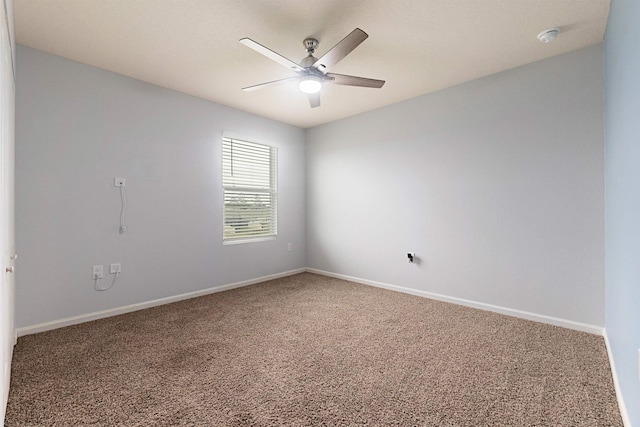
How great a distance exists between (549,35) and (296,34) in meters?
2.04

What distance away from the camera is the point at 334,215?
189 inches

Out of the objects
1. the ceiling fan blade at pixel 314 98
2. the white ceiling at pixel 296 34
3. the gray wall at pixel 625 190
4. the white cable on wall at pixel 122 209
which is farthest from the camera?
the white cable on wall at pixel 122 209

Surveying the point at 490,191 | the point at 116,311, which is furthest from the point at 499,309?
the point at 116,311

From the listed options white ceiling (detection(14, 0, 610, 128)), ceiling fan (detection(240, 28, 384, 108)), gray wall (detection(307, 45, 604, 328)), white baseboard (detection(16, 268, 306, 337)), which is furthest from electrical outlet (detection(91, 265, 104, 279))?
gray wall (detection(307, 45, 604, 328))

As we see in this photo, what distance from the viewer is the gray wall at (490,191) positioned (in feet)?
8.75

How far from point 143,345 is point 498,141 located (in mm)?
3840

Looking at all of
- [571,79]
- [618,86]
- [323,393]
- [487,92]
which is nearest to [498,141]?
[487,92]

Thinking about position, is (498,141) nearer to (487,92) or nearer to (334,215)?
(487,92)

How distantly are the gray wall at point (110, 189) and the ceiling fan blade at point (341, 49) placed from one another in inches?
83.9

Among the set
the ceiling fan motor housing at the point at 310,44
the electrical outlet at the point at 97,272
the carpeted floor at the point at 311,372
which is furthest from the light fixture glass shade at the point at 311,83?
the electrical outlet at the point at 97,272

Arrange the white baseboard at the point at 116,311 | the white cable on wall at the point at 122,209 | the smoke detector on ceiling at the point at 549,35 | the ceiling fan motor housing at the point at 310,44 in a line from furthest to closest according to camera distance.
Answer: the white cable on wall at the point at 122,209 < the white baseboard at the point at 116,311 < the ceiling fan motor housing at the point at 310,44 < the smoke detector on ceiling at the point at 549,35

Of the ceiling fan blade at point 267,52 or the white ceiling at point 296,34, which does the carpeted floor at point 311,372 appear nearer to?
the ceiling fan blade at point 267,52

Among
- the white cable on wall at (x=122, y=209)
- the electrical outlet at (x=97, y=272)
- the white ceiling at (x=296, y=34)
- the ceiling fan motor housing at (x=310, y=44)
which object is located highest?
the white ceiling at (x=296, y=34)

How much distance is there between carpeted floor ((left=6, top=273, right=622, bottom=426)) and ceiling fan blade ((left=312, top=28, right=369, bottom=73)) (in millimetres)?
2237
